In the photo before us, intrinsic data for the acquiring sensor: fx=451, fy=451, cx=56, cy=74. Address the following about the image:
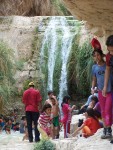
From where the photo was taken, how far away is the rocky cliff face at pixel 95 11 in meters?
6.59

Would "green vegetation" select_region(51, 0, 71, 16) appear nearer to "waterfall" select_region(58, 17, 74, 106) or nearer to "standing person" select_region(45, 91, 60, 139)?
"waterfall" select_region(58, 17, 74, 106)

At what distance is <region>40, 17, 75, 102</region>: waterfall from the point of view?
20984mm

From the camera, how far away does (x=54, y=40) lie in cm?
2280

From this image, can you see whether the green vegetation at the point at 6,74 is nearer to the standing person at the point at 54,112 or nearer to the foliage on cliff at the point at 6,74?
the foliage on cliff at the point at 6,74

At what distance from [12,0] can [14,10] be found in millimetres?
650

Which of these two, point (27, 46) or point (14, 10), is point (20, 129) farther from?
point (14, 10)

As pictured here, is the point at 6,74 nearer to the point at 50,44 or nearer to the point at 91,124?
the point at 50,44

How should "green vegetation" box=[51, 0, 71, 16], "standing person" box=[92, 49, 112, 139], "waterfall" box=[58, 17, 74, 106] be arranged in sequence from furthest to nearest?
"green vegetation" box=[51, 0, 71, 16], "waterfall" box=[58, 17, 74, 106], "standing person" box=[92, 49, 112, 139]

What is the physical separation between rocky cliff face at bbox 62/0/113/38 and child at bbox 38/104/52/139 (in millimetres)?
2173

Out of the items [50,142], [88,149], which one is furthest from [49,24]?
[88,149]

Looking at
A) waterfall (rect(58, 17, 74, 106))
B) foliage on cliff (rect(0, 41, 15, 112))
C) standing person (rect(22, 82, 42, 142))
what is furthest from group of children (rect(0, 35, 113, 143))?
waterfall (rect(58, 17, 74, 106))

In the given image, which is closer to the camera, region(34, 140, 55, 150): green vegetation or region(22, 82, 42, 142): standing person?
region(34, 140, 55, 150): green vegetation

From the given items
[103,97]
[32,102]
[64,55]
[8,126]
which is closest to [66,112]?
[32,102]

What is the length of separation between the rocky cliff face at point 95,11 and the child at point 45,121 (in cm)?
217
